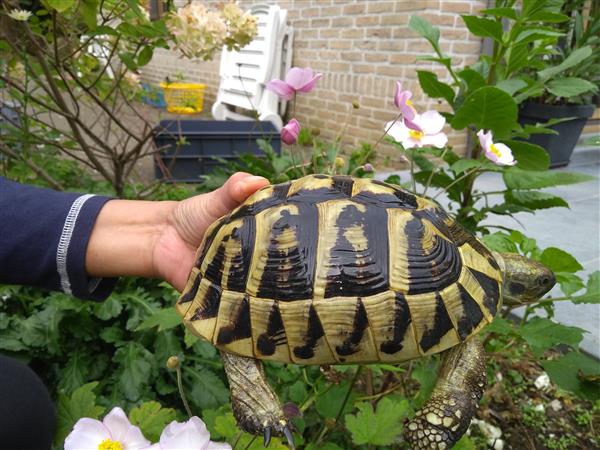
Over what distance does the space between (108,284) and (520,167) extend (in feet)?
3.27

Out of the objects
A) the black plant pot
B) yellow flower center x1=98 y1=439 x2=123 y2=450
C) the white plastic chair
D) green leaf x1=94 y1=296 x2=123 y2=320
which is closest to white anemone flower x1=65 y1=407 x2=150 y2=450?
yellow flower center x1=98 y1=439 x2=123 y2=450

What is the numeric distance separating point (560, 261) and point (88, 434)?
0.89 metres

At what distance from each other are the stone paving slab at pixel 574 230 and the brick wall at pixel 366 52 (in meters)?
0.76

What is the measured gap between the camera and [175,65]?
6.77 metres

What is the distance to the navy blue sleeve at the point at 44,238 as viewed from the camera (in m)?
0.90

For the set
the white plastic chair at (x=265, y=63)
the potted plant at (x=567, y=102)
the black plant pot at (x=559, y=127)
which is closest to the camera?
the potted plant at (x=567, y=102)

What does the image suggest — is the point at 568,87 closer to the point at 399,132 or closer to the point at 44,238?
the point at 399,132

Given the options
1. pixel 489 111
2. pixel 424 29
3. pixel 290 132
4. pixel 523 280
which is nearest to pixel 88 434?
pixel 290 132

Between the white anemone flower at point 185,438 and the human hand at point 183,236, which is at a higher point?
the human hand at point 183,236

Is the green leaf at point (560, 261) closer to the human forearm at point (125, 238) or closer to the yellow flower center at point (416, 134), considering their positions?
the yellow flower center at point (416, 134)

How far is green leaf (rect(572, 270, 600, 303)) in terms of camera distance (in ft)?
3.02

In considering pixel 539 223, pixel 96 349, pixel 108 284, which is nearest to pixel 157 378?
pixel 96 349

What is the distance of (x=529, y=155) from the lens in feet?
3.28

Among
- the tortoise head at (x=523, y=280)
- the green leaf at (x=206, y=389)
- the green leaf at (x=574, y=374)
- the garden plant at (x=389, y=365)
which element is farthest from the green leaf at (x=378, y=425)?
the green leaf at (x=206, y=389)
